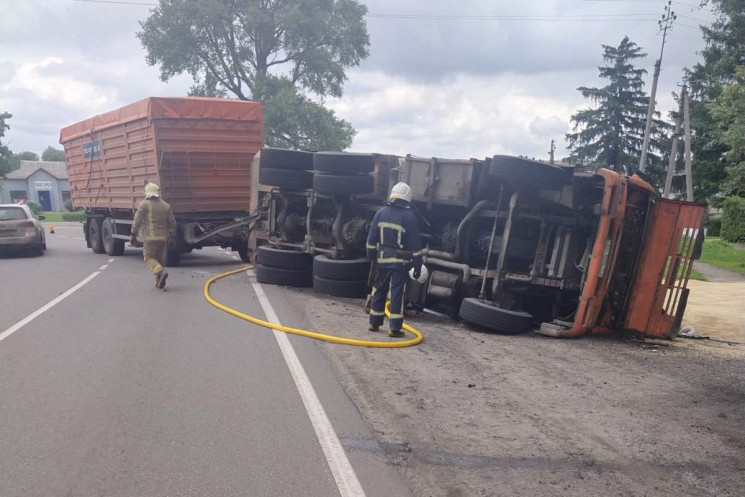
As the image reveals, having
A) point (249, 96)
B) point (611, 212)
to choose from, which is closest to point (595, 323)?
point (611, 212)

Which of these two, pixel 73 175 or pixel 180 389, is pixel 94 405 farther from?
pixel 73 175

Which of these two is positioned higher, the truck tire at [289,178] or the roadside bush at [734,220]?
the truck tire at [289,178]

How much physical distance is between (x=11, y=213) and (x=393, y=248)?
14636mm

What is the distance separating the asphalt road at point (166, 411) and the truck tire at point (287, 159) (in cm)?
376

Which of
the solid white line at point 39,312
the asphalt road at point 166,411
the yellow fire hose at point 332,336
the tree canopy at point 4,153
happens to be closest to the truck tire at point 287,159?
the asphalt road at point 166,411

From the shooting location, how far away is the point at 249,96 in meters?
37.6

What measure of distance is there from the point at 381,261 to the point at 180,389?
337 centimetres

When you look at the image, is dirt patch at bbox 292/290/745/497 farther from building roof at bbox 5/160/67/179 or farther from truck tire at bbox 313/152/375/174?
building roof at bbox 5/160/67/179

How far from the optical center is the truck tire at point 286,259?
12414 mm

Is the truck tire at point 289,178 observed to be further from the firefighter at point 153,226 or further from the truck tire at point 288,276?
the firefighter at point 153,226

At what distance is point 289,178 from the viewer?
12586 millimetres

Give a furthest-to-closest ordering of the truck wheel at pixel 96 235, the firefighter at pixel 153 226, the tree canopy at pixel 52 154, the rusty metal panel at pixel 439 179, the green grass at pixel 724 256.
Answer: the tree canopy at pixel 52 154 → the green grass at pixel 724 256 → the truck wheel at pixel 96 235 → the firefighter at pixel 153 226 → the rusty metal panel at pixel 439 179

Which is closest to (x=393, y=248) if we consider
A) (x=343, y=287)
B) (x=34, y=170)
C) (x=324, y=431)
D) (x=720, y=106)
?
(x=343, y=287)

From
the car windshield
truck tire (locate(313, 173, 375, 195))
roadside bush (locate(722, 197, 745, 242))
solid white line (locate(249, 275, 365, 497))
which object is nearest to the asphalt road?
solid white line (locate(249, 275, 365, 497))
